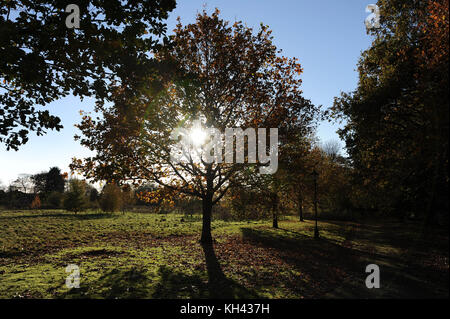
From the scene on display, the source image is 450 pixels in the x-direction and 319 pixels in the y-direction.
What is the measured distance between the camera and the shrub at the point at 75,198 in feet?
132

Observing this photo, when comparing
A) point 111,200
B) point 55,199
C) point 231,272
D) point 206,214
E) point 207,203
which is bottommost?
point 55,199

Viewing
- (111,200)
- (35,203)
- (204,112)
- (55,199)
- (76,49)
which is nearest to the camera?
(76,49)

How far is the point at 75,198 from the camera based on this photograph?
4056 centimetres

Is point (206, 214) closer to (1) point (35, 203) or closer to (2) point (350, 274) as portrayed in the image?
(2) point (350, 274)

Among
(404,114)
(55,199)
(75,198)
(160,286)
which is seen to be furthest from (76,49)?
(55,199)

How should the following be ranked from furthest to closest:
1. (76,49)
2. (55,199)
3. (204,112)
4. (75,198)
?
(55,199) → (75,198) → (204,112) → (76,49)

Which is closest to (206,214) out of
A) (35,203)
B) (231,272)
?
(231,272)

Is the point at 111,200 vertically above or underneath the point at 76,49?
underneath

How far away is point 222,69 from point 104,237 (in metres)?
17.5

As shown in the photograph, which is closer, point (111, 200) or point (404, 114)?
point (404, 114)

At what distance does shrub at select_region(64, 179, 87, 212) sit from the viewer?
40.3 meters

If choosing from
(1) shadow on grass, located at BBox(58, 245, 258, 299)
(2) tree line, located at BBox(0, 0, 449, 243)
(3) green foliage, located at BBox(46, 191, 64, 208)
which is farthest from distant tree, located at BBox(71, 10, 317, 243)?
(3) green foliage, located at BBox(46, 191, 64, 208)

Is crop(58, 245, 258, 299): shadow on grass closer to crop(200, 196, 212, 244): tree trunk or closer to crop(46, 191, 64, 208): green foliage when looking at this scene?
crop(200, 196, 212, 244): tree trunk

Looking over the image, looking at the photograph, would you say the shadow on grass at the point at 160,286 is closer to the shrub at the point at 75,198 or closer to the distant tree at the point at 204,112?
the distant tree at the point at 204,112
